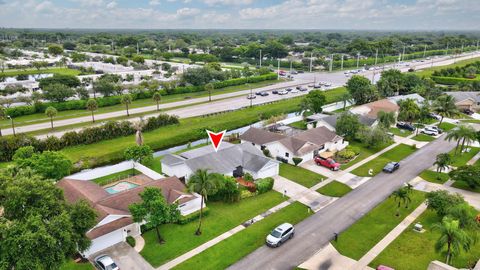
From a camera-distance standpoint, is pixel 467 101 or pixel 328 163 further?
pixel 467 101

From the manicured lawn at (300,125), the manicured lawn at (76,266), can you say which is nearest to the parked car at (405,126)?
the manicured lawn at (300,125)

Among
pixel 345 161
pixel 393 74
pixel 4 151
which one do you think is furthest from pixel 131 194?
pixel 393 74

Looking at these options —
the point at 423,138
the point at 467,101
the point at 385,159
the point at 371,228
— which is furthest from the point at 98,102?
the point at 467,101

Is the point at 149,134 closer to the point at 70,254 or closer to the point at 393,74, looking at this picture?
the point at 70,254

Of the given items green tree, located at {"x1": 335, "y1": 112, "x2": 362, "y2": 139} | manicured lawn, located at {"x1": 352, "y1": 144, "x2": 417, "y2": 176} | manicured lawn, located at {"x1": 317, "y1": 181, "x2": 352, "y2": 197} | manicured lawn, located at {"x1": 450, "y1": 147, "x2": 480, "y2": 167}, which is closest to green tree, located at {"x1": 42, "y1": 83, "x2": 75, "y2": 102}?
green tree, located at {"x1": 335, "y1": 112, "x2": 362, "y2": 139}

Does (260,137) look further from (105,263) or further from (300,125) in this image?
(105,263)

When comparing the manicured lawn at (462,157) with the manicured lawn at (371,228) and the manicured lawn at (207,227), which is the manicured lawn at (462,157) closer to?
the manicured lawn at (371,228)

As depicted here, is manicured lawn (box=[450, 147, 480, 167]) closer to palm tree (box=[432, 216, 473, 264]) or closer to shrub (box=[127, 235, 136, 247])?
palm tree (box=[432, 216, 473, 264])
